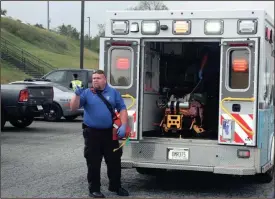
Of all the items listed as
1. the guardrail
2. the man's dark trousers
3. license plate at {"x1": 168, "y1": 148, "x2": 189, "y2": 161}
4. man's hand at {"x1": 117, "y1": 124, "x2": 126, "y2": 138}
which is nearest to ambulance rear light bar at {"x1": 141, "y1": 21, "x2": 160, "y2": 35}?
man's hand at {"x1": 117, "y1": 124, "x2": 126, "y2": 138}

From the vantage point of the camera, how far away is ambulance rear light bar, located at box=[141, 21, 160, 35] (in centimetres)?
745

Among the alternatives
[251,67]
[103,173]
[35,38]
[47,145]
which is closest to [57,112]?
[47,145]

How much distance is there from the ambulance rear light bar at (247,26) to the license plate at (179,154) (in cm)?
179

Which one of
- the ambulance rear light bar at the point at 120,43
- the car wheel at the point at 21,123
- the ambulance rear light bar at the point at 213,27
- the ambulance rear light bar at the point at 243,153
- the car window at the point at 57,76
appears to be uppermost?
the ambulance rear light bar at the point at 213,27

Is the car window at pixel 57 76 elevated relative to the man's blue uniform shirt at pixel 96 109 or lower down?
elevated

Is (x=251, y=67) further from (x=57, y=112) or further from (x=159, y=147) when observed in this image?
(x=57, y=112)

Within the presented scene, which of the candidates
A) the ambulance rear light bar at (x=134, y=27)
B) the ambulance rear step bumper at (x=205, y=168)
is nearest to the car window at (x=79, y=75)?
the ambulance rear light bar at (x=134, y=27)

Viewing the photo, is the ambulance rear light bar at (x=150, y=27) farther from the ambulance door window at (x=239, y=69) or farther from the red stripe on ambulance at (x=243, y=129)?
the red stripe on ambulance at (x=243, y=129)

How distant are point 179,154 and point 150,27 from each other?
71.7 inches

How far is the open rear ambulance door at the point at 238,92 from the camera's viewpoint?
23.0ft

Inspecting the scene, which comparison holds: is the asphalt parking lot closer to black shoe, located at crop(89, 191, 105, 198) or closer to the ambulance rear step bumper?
black shoe, located at crop(89, 191, 105, 198)

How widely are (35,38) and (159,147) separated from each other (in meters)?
38.4

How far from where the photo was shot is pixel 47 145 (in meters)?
12.1

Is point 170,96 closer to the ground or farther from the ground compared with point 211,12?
closer to the ground
